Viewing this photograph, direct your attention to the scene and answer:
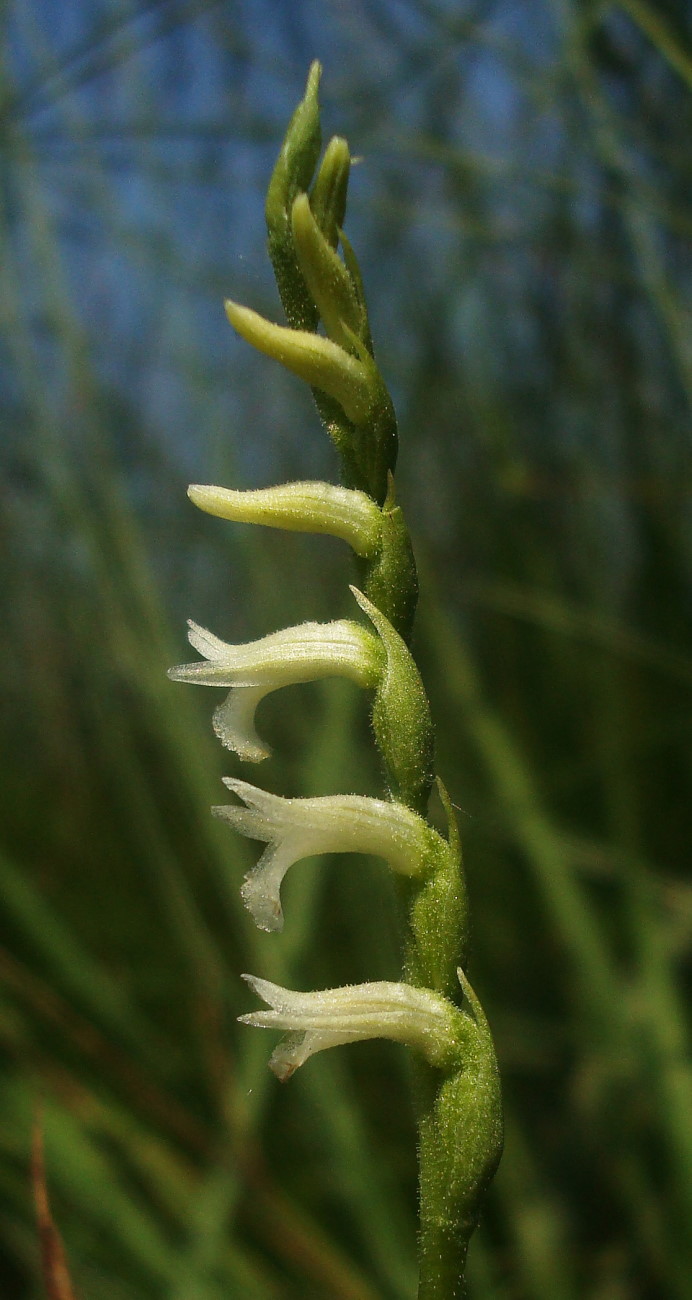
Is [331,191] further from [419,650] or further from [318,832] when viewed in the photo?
[419,650]

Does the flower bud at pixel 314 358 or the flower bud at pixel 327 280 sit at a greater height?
the flower bud at pixel 327 280

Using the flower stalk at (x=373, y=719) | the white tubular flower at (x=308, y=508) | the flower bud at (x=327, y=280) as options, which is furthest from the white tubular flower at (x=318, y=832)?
the flower bud at (x=327, y=280)

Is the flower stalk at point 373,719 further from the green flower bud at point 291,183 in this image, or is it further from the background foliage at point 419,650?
the background foliage at point 419,650

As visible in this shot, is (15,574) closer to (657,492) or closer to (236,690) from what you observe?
(657,492)

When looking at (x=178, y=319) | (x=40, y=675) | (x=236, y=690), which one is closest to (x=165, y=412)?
(x=40, y=675)

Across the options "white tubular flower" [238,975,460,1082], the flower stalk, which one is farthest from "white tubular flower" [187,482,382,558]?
"white tubular flower" [238,975,460,1082]

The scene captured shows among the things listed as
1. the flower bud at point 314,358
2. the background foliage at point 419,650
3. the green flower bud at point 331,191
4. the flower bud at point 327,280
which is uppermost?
the green flower bud at point 331,191

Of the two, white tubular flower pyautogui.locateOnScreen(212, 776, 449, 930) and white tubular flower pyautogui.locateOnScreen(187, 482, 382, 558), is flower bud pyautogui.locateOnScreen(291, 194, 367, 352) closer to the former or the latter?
white tubular flower pyautogui.locateOnScreen(187, 482, 382, 558)

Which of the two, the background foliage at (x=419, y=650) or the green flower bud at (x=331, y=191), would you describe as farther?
the background foliage at (x=419, y=650)

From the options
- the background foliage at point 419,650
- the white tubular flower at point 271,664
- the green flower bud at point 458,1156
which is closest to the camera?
the green flower bud at point 458,1156
